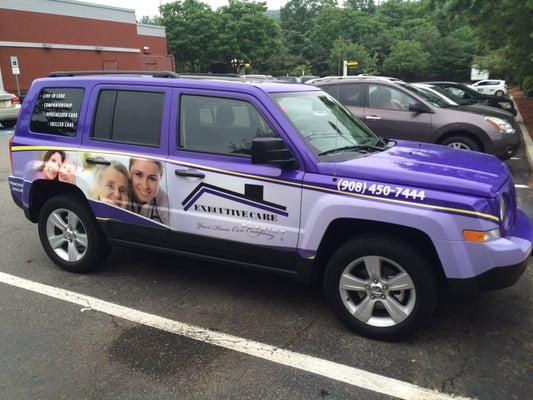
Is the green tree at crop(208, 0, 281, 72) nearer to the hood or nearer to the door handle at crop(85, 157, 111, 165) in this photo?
the door handle at crop(85, 157, 111, 165)

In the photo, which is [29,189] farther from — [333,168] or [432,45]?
[432,45]

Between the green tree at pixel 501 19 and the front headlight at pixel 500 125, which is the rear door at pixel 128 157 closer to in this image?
the front headlight at pixel 500 125

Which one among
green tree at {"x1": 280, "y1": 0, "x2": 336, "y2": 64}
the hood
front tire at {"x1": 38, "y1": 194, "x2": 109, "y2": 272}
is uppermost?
green tree at {"x1": 280, "y1": 0, "x2": 336, "y2": 64}

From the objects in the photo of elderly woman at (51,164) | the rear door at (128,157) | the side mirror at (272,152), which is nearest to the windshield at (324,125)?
the side mirror at (272,152)

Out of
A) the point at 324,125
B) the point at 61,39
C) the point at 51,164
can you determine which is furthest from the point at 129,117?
the point at 61,39

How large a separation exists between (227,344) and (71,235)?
214 cm

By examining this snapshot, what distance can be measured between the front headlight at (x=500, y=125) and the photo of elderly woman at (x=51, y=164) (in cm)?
717

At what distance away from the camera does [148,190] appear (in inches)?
159

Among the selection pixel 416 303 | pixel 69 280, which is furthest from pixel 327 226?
pixel 69 280

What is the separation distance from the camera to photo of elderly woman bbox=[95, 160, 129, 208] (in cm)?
413

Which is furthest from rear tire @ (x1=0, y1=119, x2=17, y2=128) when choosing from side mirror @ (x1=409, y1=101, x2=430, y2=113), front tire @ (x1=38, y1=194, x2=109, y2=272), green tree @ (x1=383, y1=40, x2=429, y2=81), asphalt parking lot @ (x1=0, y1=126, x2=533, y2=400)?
green tree @ (x1=383, y1=40, x2=429, y2=81)

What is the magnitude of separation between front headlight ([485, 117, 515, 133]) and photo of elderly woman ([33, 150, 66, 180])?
7.17 metres

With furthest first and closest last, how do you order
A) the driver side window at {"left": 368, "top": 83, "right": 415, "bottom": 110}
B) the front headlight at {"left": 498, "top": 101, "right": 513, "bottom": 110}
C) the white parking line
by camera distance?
the front headlight at {"left": 498, "top": 101, "right": 513, "bottom": 110}, the driver side window at {"left": 368, "top": 83, "right": 415, "bottom": 110}, the white parking line

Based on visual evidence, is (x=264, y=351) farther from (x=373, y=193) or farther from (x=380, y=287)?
(x=373, y=193)
